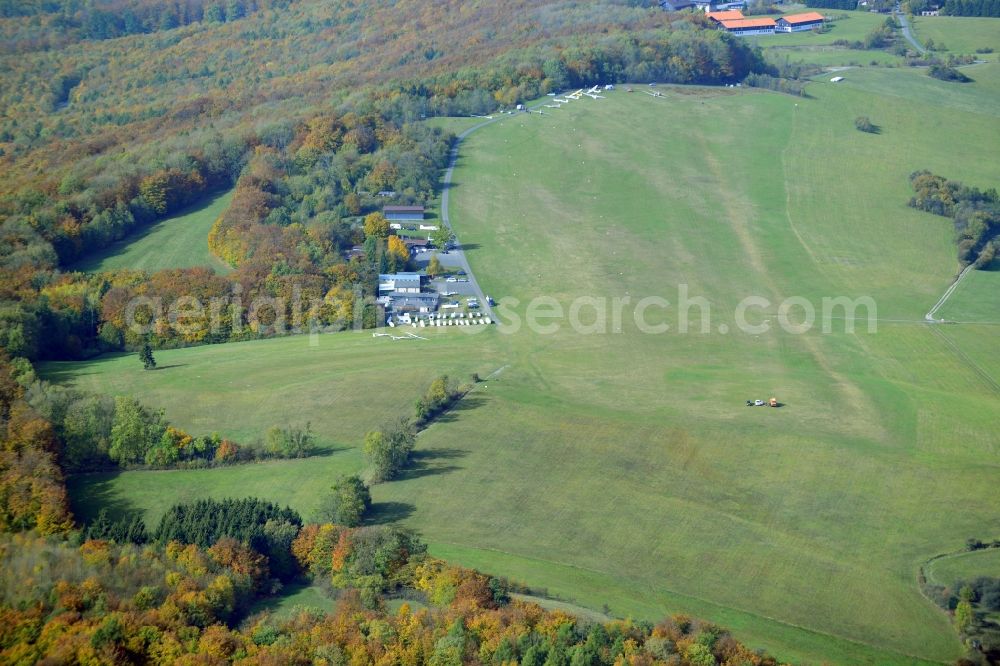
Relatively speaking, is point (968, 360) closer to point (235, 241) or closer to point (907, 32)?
point (235, 241)

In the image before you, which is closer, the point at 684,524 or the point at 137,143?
the point at 684,524

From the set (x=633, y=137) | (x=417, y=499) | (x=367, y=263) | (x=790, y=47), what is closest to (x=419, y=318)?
(x=367, y=263)

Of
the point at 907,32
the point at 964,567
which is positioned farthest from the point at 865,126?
the point at 964,567

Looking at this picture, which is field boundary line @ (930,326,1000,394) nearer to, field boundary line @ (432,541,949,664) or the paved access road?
field boundary line @ (432,541,949,664)

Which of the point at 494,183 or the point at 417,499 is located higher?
the point at 494,183

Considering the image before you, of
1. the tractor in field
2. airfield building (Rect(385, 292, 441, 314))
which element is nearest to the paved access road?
airfield building (Rect(385, 292, 441, 314))

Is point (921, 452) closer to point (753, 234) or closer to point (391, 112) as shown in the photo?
point (753, 234)
